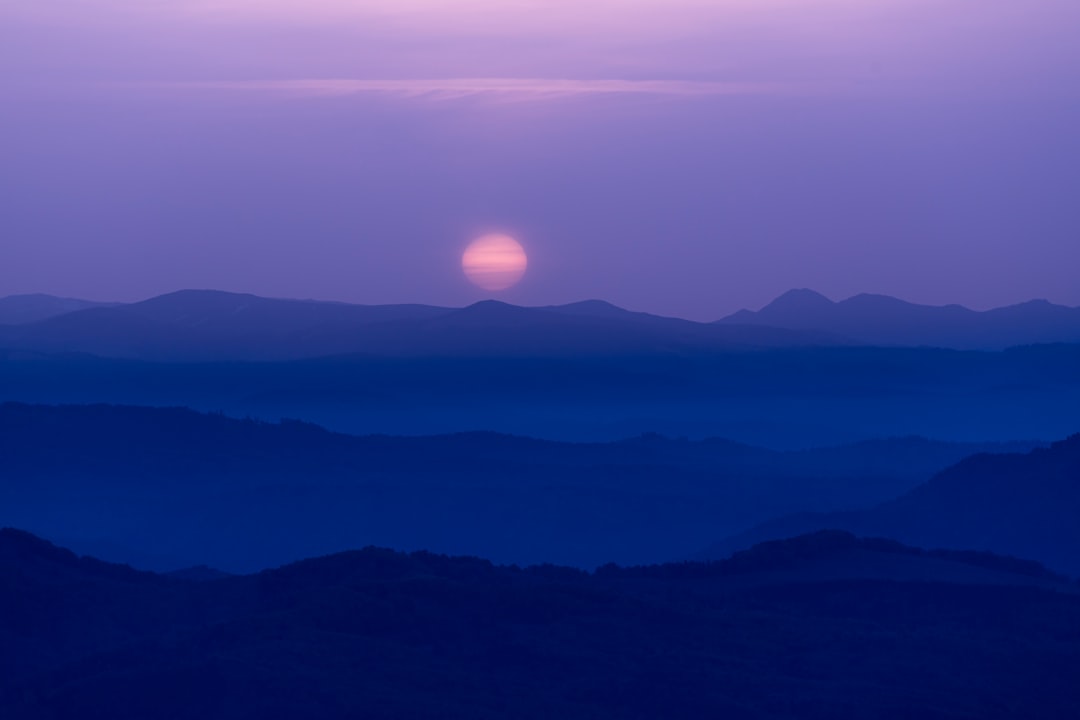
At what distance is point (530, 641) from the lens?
42438 mm

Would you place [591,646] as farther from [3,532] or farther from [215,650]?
[3,532]

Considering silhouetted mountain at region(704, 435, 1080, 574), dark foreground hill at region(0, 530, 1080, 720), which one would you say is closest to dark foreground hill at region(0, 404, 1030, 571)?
silhouetted mountain at region(704, 435, 1080, 574)

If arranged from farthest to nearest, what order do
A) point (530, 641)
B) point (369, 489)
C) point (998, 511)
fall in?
1. point (369, 489)
2. point (998, 511)
3. point (530, 641)

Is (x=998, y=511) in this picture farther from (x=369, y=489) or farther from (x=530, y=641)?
(x=369, y=489)

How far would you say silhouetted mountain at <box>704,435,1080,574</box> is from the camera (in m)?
87.2

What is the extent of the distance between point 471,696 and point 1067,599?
23.8 metres

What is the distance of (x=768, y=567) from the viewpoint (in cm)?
5909

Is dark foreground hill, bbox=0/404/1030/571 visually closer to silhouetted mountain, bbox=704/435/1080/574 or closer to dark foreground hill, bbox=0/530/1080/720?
silhouetted mountain, bbox=704/435/1080/574

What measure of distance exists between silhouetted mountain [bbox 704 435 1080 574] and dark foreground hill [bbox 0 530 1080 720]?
98.1ft

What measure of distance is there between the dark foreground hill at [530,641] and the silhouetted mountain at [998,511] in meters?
29.9

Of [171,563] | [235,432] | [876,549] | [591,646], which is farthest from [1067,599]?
[235,432]

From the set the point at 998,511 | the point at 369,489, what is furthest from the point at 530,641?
the point at 369,489

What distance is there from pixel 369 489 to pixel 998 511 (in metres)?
87.2

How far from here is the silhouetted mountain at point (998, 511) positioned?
8719 cm
